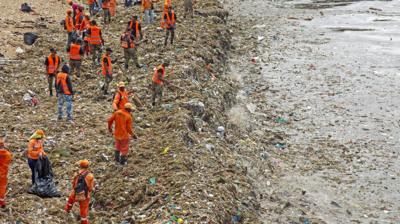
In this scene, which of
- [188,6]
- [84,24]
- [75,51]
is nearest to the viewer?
[75,51]

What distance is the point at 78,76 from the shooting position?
16.0 meters

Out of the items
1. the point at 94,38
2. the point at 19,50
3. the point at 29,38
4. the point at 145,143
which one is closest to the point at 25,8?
the point at 29,38

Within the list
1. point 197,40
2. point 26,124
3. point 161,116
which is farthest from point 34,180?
point 197,40

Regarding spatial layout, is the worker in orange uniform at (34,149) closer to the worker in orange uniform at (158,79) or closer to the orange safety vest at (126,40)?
the worker in orange uniform at (158,79)

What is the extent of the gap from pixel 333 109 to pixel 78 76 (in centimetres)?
871

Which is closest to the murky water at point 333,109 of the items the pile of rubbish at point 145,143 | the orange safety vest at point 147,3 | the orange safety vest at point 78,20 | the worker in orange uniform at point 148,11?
A: the pile of rubbish at point 145,143

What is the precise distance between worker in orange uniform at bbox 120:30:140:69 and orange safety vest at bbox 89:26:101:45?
2.99 ft

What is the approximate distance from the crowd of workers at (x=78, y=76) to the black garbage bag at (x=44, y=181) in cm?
11

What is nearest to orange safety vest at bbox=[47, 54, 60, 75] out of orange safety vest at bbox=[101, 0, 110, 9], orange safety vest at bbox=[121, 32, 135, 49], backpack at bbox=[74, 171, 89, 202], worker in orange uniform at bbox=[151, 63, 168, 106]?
orange safety vest at bbox=[121, 32, 135, 49]

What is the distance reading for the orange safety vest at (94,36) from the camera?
16188 millimetres

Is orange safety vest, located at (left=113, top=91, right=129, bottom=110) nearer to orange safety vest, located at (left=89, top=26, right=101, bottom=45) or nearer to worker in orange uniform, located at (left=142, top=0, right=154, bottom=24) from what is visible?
orange safety vest, located at (left=89, top=26, right=101, bottom=45)

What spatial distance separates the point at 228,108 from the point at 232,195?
6923mm

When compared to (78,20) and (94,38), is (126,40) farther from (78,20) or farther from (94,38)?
(78,20)

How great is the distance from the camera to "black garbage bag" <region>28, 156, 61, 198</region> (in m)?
9.28
